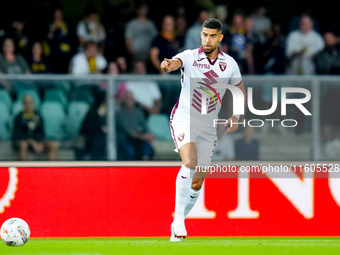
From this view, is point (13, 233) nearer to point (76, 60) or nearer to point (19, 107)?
point (19, 107)

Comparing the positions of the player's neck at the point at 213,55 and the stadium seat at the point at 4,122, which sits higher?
the player's neck at the point at 213,55

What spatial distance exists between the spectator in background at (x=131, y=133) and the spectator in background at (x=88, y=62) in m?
1.78

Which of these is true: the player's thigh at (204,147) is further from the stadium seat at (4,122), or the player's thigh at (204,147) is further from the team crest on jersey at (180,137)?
the stadium seat at (4,122)

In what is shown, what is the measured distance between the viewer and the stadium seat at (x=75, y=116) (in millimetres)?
8562

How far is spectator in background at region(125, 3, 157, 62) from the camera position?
10.9 meters

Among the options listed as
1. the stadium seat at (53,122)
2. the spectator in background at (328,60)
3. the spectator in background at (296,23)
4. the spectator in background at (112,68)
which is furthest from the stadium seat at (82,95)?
the spectator in background at (296,23)

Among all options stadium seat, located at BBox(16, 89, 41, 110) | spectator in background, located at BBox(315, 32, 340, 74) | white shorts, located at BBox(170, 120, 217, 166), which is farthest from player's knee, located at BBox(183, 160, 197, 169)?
spectator in background, located at BBox(315, 32, 340, 74)

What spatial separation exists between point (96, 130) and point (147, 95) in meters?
0.71

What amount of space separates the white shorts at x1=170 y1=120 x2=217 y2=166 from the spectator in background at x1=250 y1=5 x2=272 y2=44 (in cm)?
417

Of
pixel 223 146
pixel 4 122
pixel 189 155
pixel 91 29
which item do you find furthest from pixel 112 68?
pixel 189 155

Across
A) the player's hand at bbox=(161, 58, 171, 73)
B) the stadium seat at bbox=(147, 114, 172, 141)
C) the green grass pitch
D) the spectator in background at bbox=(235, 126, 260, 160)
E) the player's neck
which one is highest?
the player's neck

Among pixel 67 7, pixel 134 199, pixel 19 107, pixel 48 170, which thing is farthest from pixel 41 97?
pixel 67 7

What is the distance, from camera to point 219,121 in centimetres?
873

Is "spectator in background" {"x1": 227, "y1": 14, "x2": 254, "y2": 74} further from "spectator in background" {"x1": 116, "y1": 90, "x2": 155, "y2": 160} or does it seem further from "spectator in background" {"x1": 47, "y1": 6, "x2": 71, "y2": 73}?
"spectator in background" {"x1": 116, "y1": 90, "x2": 155, "y2": 160}
